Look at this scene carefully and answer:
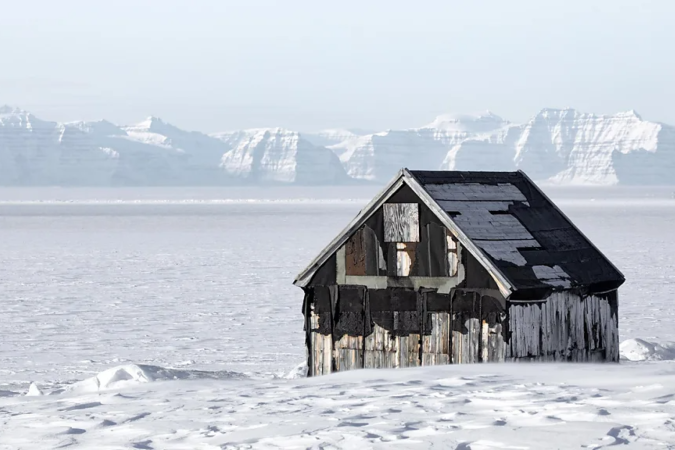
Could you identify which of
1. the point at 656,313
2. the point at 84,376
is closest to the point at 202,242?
the point at 656,313

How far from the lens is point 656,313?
36.9 meters

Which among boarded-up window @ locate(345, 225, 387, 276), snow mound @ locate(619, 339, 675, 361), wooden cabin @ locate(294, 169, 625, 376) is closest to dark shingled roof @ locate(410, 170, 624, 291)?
wooden cabin @ locate(294, 169, 625, 376)

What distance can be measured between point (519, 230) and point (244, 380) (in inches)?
219

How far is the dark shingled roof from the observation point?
62.1 feet

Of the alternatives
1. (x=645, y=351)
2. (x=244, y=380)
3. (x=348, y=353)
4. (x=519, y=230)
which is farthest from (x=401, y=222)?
(x=645, y=351)

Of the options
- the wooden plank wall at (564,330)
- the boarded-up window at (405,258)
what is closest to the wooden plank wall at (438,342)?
the boarded-up window at (405,258)

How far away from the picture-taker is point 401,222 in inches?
762

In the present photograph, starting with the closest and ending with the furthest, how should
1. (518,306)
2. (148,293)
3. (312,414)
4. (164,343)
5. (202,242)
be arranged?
1. (312,414)
2. (518,306)
3. (164,343)
4. (148,293)
5. (202,242)

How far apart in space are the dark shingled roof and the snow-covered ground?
1846 millimetres

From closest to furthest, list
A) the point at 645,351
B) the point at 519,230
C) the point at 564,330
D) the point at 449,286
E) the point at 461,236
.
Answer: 1. the point at 461,236
2. the point at 449,286
3. the point at 564,330
4. the point at 519,230
5. the point at 645,351

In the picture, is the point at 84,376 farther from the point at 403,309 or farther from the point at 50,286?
the point at 50,286

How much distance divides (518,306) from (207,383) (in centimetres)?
513

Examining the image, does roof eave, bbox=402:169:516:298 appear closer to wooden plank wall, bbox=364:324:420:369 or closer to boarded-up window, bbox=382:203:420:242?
boarded-up window, bbox=382:203:420:242

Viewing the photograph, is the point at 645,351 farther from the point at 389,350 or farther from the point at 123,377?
the point at 123,377
